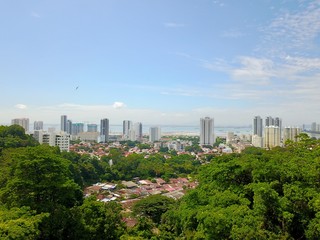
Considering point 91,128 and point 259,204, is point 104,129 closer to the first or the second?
point 91,128

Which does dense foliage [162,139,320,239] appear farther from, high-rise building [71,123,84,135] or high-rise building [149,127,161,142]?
high-rise building [71,123,84,135]

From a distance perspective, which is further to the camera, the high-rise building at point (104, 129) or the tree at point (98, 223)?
the high-rise building at point (104, 129)

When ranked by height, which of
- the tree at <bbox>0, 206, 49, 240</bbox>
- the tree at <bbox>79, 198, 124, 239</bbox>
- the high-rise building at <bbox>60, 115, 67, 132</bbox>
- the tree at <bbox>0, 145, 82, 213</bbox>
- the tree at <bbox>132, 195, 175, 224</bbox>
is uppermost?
the high-rise building at <bbox>60, 115, 67, 132</bbox>

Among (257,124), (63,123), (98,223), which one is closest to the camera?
(98,223)

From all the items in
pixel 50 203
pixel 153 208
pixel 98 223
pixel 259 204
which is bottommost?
pixel 153 208

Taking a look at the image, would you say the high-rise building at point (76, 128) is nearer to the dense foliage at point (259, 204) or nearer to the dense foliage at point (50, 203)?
the dense foliage at point (50, 203)

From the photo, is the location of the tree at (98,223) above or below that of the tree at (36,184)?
below

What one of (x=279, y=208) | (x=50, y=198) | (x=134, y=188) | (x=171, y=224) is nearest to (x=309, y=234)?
(x=279, y=208)

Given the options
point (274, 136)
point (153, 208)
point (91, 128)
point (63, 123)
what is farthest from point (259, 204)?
point (91, 128)

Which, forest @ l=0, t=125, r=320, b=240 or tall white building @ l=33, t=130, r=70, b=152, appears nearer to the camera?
forest @ l=0, t=125, r=320, b=240

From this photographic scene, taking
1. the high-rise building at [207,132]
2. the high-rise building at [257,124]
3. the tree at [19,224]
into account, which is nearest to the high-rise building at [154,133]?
the high-rise building at [207,132]

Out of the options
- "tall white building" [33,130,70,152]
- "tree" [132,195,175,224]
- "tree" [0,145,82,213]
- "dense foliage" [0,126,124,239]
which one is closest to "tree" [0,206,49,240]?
"dense foliage" [0,126,124,239]
